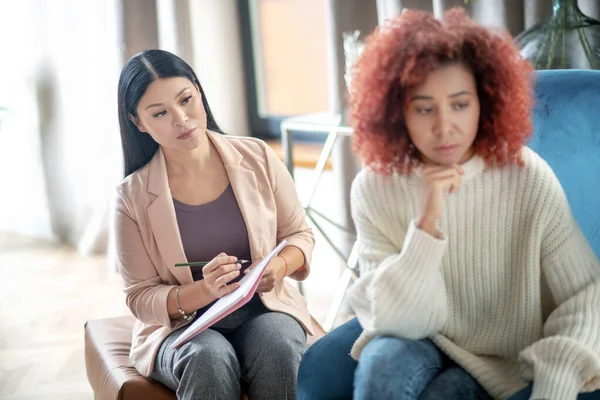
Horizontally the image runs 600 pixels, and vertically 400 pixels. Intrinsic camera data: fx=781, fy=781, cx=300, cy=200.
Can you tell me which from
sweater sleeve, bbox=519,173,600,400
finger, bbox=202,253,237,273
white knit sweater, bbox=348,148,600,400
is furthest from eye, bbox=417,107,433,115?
finger, bbox=202,253,237,273

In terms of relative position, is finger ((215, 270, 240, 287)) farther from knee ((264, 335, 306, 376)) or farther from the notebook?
knee ((264, 335, 306, 376))

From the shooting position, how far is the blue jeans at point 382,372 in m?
1.12

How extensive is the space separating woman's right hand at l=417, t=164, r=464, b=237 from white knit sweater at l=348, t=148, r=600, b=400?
0.06 ft

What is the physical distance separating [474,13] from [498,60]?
96cm

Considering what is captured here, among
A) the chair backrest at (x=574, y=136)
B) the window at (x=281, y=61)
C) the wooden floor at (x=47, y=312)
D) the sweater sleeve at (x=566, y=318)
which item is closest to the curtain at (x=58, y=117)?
the wooden floor at (x=47, y=312)

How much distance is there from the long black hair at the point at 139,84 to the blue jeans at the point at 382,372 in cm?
57

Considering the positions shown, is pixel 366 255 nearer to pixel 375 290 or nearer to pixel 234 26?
pixel 375 290

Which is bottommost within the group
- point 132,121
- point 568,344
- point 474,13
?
point 568,344

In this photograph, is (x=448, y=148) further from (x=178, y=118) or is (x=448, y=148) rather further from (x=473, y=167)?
(x=178, y=118)

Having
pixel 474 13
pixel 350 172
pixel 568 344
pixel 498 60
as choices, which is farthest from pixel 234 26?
pixel 568 344

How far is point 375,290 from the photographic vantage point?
46.6 inches

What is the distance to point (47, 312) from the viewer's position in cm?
295

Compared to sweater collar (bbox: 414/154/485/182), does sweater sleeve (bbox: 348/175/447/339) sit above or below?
below

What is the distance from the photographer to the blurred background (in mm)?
2785
